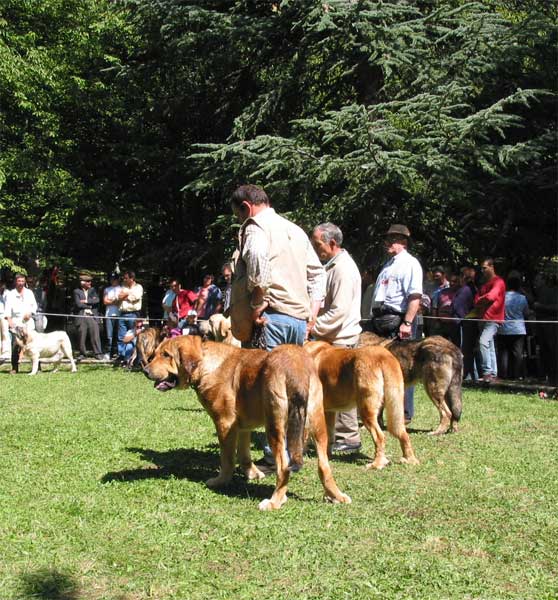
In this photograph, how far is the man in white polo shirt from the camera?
7.89 metres

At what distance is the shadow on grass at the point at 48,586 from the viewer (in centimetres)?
370

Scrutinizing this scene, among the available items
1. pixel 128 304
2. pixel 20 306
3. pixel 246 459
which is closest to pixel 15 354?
pixel 20 306

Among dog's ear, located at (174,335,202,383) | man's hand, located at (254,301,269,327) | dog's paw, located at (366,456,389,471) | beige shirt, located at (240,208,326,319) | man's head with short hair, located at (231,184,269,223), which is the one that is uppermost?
man's head with short hair, located at (231,184,269,223)

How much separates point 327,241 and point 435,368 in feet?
7.07

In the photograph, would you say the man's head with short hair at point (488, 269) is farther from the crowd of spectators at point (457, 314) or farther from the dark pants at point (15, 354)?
the dark pants at point (15, 354)

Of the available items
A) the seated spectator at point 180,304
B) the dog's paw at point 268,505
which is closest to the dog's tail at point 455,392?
the dog's paw at point 268,505

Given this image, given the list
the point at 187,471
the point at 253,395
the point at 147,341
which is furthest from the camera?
the point at 147,341

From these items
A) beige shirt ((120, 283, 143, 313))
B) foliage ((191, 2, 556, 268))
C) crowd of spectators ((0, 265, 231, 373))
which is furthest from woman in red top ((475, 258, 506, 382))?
beige shirt ((120, 283, 143, 313))

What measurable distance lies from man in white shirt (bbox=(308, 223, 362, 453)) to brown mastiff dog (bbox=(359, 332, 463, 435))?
1.14m

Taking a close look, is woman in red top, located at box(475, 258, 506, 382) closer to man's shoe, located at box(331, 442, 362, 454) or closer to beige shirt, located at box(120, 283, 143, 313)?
man's shoe, located at box(331, 442, 362, 454)

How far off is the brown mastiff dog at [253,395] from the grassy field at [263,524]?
0.20 metres

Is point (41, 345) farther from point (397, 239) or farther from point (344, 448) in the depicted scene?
point (344, 448)

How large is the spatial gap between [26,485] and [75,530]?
4.24 feet

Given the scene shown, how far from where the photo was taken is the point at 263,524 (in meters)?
4.81
